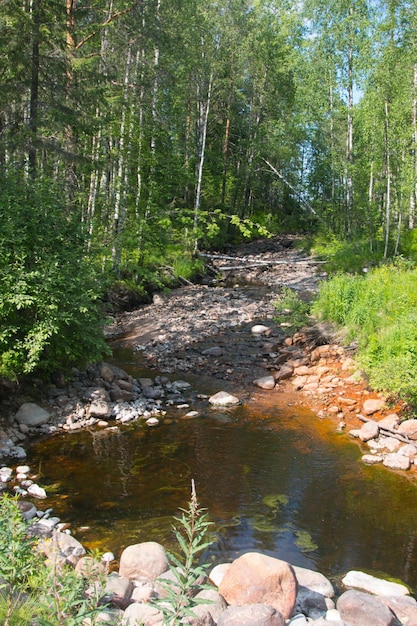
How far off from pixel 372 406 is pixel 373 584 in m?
4.75

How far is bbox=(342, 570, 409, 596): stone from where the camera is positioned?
4973 millimetres

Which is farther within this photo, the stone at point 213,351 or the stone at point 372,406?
the stone at point 213,351

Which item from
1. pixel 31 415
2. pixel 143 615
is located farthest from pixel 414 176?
pixel 143 615

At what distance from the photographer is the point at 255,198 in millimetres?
42094

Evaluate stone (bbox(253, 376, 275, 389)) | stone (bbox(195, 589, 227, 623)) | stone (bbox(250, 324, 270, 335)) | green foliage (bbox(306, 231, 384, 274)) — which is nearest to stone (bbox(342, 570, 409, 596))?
stone (bbox(195, 589, 227, 623))

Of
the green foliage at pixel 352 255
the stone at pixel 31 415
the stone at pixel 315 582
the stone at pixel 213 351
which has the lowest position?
the stone at pixel 315 582

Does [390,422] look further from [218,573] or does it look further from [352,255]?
[352,255]

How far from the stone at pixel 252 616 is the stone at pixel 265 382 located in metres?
7.10

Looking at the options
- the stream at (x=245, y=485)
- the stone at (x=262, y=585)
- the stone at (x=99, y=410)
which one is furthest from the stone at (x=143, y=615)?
the stone at (x=99, y=410)

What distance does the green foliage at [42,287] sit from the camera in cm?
821

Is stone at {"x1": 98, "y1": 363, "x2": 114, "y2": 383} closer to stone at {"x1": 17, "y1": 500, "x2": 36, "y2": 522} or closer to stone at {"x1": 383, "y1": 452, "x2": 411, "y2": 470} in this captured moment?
stone at {"x1": 17, "y1": 500, "x2": 36, "y2": 522}

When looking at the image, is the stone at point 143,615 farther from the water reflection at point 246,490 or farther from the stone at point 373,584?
the stone at point 373,584

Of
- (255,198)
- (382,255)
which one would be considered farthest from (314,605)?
(255,198)

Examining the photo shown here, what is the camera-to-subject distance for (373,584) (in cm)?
505
